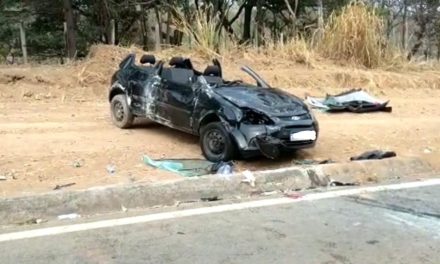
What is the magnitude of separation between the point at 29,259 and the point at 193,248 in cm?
122

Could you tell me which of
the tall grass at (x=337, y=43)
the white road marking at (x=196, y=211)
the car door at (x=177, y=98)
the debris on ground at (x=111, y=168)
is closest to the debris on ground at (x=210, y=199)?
the white road marking at (x=196, y=211)

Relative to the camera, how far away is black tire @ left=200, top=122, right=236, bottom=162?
8.15m

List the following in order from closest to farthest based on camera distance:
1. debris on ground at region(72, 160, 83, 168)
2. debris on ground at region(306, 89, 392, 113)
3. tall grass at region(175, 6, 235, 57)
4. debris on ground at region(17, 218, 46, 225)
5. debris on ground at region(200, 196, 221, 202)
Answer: debris on ground at region(17, 218, 46, 225)
debris on ground at region(200, 196, 221, 202)
debris on ground at region(72, 160, 83, 168)
debris on ground at region(306, 89, 392, 113)
tall grass at region(175, 6, 235, 57)

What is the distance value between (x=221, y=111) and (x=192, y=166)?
761 millimetres

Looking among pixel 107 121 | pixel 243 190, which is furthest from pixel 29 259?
pixel 107 121

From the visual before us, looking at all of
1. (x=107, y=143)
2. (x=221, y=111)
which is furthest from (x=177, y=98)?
(x=107, y=143)

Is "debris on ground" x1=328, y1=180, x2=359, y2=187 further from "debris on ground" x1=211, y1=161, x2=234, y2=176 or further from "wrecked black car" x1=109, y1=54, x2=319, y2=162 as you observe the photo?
"debris on ground" x1=211, y1=161, x2=234, y2=176

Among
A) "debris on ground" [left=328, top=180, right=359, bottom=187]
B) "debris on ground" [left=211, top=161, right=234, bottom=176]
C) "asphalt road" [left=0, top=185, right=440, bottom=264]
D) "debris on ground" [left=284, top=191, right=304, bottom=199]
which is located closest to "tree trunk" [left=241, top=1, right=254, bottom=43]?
"debris on ground" [left=211, top=161, right=234, bottom=176]

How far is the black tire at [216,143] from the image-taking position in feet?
26.7

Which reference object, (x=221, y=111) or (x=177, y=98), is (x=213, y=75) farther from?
(x=221, y=111)

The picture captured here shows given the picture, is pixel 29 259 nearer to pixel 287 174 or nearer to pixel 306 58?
pixel 287 174

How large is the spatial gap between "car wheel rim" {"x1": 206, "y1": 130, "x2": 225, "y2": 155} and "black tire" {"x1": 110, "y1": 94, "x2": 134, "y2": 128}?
1922mm

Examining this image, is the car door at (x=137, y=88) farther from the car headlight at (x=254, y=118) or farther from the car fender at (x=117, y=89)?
the car headlight at (x=254, y=118)

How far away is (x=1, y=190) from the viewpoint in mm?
6863
